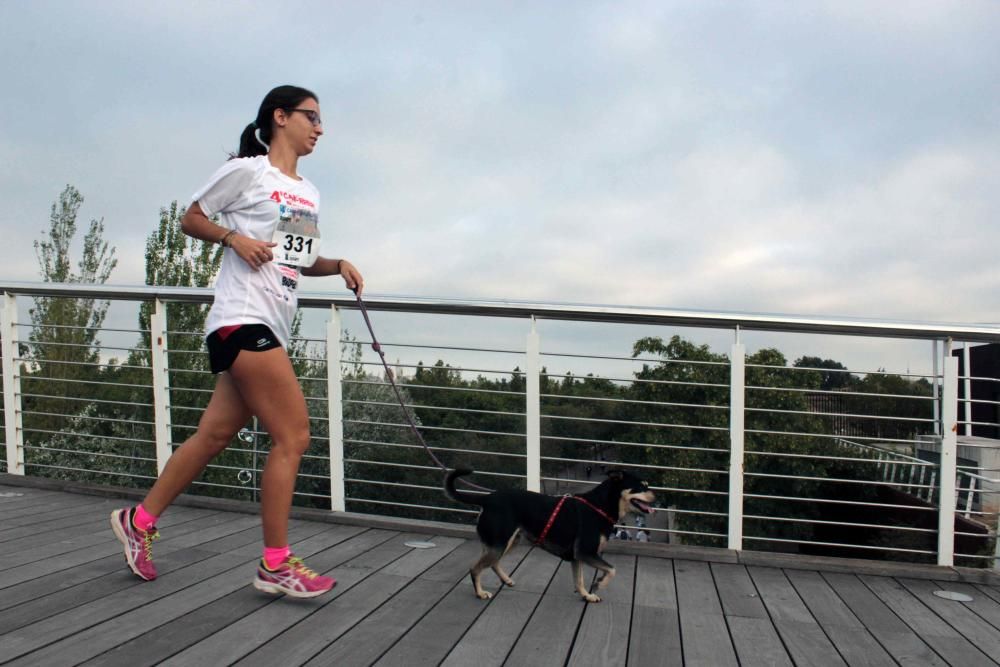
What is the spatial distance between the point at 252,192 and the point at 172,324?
1365cm

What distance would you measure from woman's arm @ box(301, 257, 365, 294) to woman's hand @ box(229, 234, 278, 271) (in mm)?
396

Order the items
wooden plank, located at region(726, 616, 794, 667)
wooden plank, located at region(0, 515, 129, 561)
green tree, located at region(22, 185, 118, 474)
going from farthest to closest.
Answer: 1. green tree, located at region(22, 185, 118, 474)
2. wooden plank, located at region(0, 515, 129, 561)
3. wooden plank, located at region(726, 616, 794, 667)

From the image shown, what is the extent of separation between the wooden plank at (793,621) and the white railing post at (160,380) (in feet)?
9.14

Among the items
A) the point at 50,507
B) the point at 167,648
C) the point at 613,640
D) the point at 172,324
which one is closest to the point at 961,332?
the point at 613,640

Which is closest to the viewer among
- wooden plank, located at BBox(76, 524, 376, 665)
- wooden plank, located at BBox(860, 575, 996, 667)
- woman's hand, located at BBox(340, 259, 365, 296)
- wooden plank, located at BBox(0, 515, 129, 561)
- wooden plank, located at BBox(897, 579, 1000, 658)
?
wooden plank, located at BBox(76, 524, 376, 665)

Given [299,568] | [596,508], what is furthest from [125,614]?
[596,508]

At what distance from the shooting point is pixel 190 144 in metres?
4.89

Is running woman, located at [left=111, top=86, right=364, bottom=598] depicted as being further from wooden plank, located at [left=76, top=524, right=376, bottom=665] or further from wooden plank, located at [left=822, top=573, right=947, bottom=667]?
wooden plank, located at [left=822, top=573, right=947, bottom=667]

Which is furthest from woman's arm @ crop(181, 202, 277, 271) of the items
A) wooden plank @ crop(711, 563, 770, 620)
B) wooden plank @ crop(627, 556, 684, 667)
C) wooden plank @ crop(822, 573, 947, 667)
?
wooden plank @ crop(822, 573, 947, 667)

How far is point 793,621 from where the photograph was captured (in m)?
2.39

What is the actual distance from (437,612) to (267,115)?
5.39ft

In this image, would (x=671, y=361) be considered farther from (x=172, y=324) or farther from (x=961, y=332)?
(x=172, y=324)

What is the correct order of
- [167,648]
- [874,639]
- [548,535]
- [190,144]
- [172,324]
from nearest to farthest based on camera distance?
[167,648] → [874,639] → [548,535] → [190,144] → [172,324]

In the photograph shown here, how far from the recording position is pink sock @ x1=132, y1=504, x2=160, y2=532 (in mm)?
2445
